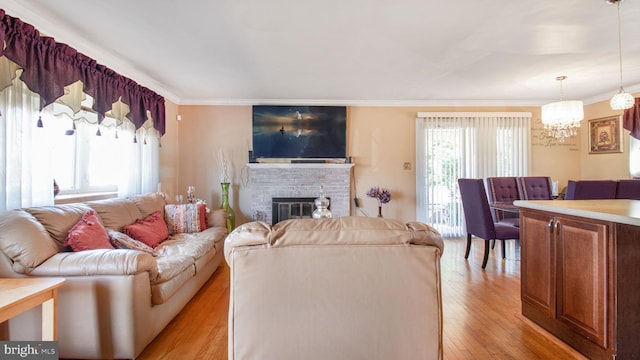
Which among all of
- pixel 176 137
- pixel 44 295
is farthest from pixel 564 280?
pixel 176 137

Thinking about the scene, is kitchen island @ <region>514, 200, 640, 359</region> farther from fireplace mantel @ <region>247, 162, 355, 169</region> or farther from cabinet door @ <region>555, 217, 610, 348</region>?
fireplace mantel @ <region>247, 162, 355, 169</region>

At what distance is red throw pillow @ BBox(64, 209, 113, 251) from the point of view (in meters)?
1.96

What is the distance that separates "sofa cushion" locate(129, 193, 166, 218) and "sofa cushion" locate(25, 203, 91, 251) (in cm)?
85

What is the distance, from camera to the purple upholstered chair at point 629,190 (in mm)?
3078

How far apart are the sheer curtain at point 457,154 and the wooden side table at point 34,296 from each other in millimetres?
4545

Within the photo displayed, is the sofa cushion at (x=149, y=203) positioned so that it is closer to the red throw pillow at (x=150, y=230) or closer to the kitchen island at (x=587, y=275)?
the red throw pillow at (x=150, y=230)

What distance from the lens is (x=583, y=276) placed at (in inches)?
67.1

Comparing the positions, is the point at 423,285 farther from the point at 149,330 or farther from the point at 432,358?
the point at 149,330

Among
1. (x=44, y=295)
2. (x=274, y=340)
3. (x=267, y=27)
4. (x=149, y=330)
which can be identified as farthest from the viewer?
(x=267, y=27)

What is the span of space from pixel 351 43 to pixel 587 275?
2431mm

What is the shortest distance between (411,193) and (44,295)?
4.56m

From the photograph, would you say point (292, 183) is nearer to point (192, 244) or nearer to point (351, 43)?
point (192, 244)

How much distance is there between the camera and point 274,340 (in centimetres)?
108

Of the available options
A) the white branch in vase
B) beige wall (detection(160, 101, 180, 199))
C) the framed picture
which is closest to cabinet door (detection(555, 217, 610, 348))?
the framed picture
